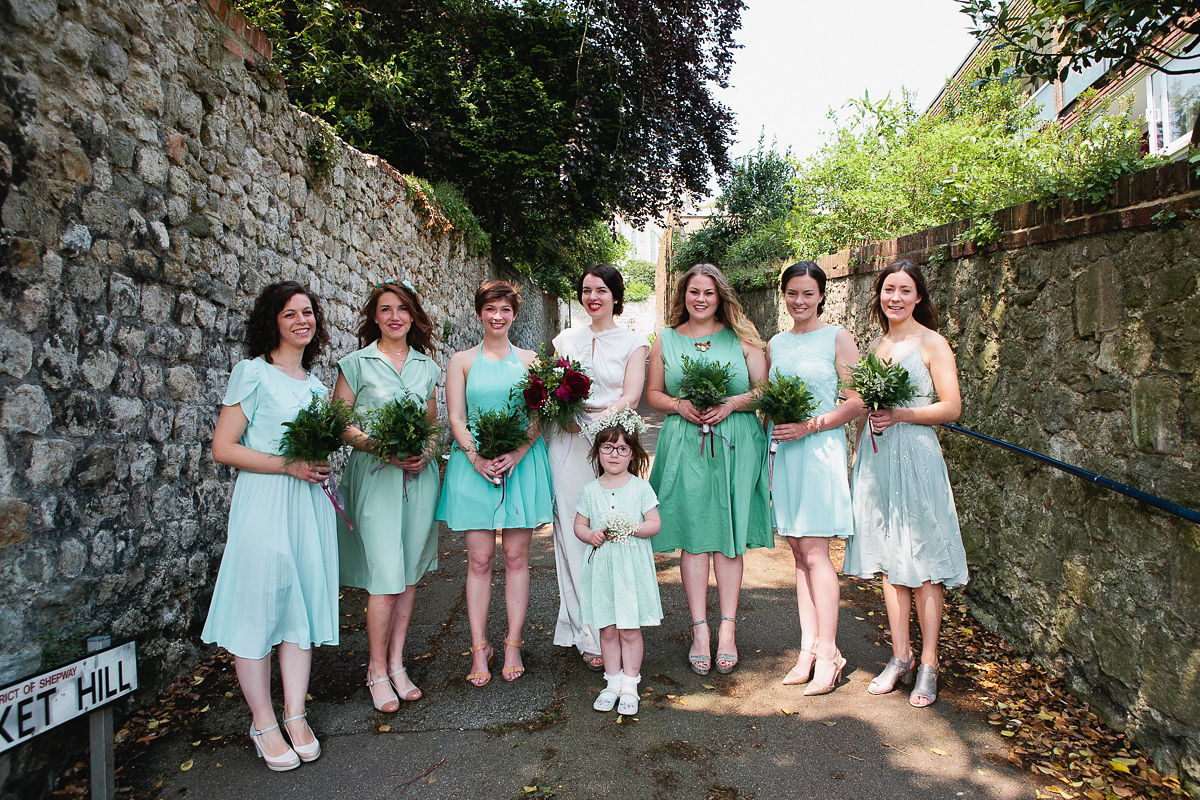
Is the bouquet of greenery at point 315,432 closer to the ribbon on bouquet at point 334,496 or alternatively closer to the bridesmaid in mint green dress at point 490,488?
the ribbon on bouquet at point 334,496

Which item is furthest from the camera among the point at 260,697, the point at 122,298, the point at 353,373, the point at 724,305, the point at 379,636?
the point at 724,305

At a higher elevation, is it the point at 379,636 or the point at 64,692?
the point at 64,692

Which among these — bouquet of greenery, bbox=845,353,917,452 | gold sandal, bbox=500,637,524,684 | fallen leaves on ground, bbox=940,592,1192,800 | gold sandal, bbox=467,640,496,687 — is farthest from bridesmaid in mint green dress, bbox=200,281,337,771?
fallen leaves on ground, bbox=940,592,1192,800

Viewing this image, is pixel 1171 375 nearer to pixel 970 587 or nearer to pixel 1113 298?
pixel 1113 298

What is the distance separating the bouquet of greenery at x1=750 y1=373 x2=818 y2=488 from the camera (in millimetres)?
3658

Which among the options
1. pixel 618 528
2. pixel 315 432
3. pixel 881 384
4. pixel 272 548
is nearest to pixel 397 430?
pixel 315 432

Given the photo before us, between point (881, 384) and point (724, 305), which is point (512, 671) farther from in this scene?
point (881, 384)

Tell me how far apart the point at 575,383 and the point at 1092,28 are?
110 inches

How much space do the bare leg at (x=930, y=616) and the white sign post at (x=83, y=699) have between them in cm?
347

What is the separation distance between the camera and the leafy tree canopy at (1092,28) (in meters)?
2.79

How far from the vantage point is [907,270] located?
3.66 meters

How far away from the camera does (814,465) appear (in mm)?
3791

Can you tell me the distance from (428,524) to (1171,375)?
Result: 132 inches

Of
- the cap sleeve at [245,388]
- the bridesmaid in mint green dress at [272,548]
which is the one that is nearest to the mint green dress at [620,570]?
the bridesmaid in mint green dress at [272,548]
